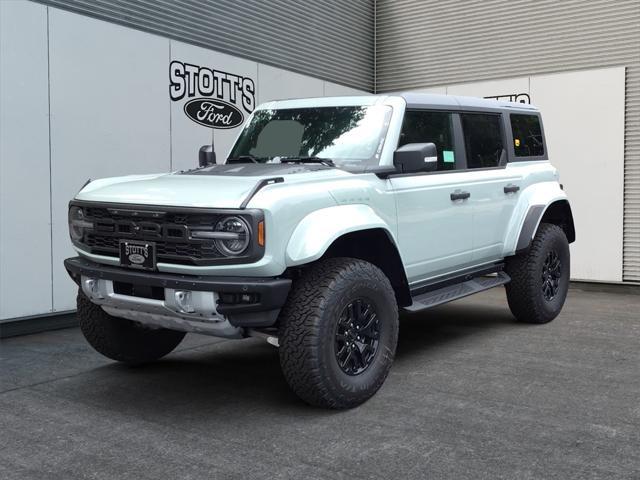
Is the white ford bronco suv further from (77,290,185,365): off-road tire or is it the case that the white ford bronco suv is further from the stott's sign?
the stott's sign

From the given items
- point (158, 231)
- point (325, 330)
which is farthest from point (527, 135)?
point (158, 231)

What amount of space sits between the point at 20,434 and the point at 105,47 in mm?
4263

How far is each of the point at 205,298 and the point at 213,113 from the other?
4797mm

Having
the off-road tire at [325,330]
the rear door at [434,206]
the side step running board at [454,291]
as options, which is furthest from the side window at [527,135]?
the off-road tire at [325,330]

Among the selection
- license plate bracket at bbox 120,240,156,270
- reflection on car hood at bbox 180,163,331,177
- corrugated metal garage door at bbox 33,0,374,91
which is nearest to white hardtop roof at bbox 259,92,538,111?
reflection on car hood at bbox 180,163,331,177

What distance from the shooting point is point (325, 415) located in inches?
152

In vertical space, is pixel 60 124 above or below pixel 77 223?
above

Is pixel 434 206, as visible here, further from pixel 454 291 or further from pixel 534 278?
pixel 534 278

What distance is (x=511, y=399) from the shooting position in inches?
162

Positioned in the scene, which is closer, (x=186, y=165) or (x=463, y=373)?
(x=463, y=373)

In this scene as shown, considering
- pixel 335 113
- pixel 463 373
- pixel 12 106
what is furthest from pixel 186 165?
pixel 463 373

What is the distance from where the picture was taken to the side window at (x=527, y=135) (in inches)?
243

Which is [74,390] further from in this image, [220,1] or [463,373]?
[220,1]

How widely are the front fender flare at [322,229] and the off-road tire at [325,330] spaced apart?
0.67 feet
